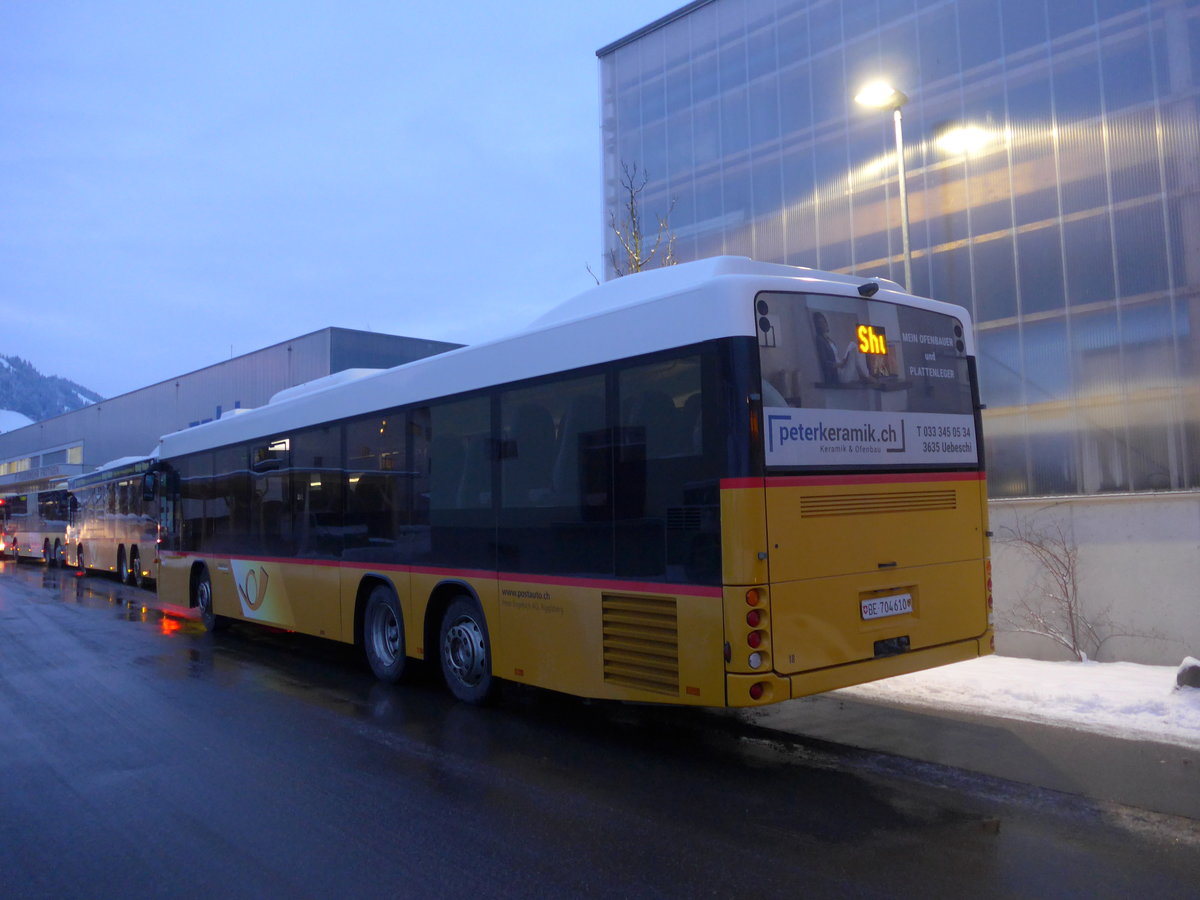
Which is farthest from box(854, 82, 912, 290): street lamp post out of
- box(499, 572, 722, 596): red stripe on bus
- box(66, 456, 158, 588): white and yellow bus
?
box(66, 456, 158, 588): white and yellow bus

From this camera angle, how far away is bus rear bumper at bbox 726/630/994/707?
557 centimetres

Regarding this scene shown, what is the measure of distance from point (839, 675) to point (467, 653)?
353 cm

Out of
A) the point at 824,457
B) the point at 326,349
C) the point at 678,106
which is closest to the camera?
the point at 824,457

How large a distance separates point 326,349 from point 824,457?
28.9 metres

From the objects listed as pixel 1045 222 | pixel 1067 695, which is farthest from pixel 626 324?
pixel 1045 222

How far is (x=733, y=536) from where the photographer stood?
5602 millimetres

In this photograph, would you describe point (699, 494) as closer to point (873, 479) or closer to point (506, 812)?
point (873, 479)

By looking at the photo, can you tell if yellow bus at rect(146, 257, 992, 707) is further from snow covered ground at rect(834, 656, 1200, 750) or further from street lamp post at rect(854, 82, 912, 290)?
street lamp post at rect(854, 82, 912, 290)

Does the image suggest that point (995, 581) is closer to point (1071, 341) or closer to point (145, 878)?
point (1071, 341)

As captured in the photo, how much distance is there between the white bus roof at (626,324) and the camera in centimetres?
584

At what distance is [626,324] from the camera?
6457 millimetres

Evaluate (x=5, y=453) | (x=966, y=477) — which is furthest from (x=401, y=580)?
(x=5, y=453)

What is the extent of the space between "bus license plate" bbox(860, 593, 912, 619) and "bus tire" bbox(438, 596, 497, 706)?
10.4ft

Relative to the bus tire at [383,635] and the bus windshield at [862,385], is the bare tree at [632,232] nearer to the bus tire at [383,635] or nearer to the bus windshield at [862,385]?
the bus tire at [383,635]
